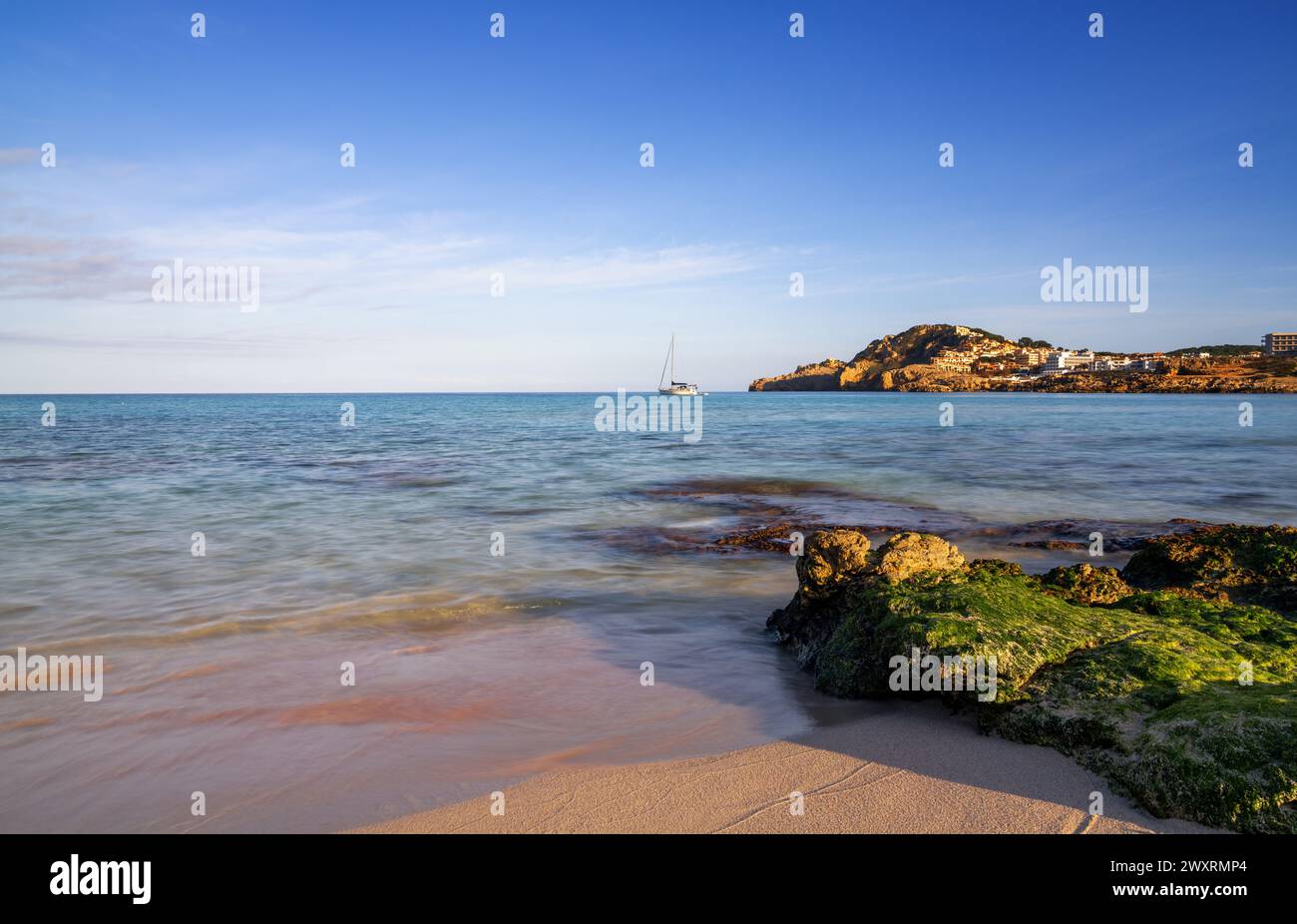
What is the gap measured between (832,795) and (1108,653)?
7.80 ft

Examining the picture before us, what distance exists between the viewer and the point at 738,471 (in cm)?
2359

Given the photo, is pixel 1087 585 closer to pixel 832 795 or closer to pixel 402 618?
pixel 832 795

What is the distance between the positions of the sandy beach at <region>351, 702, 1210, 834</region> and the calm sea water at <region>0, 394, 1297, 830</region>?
0.37m

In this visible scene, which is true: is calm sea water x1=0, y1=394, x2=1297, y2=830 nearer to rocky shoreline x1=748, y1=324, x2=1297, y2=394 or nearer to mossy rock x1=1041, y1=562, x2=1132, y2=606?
mossy rock x1=1041, y1=562, x2=1132, y2=606

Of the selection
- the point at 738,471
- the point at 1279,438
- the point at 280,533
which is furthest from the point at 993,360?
the point at 280,533

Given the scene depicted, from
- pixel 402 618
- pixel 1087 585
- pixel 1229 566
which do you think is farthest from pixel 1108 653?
pixel 402 618

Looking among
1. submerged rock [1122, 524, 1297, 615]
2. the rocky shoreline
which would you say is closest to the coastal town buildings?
the rocky shoreline

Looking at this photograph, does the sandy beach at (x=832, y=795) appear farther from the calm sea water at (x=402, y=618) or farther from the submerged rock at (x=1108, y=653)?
the calm sea water at (x=402, y=618)

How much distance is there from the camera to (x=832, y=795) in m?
4.33

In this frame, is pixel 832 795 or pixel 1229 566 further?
pixel 1229 566

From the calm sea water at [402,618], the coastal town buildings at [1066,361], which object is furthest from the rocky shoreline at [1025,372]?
the calm sea water at [402,618]

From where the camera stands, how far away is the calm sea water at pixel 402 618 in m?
5.00

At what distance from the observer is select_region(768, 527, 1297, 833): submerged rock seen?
3.90 metres
